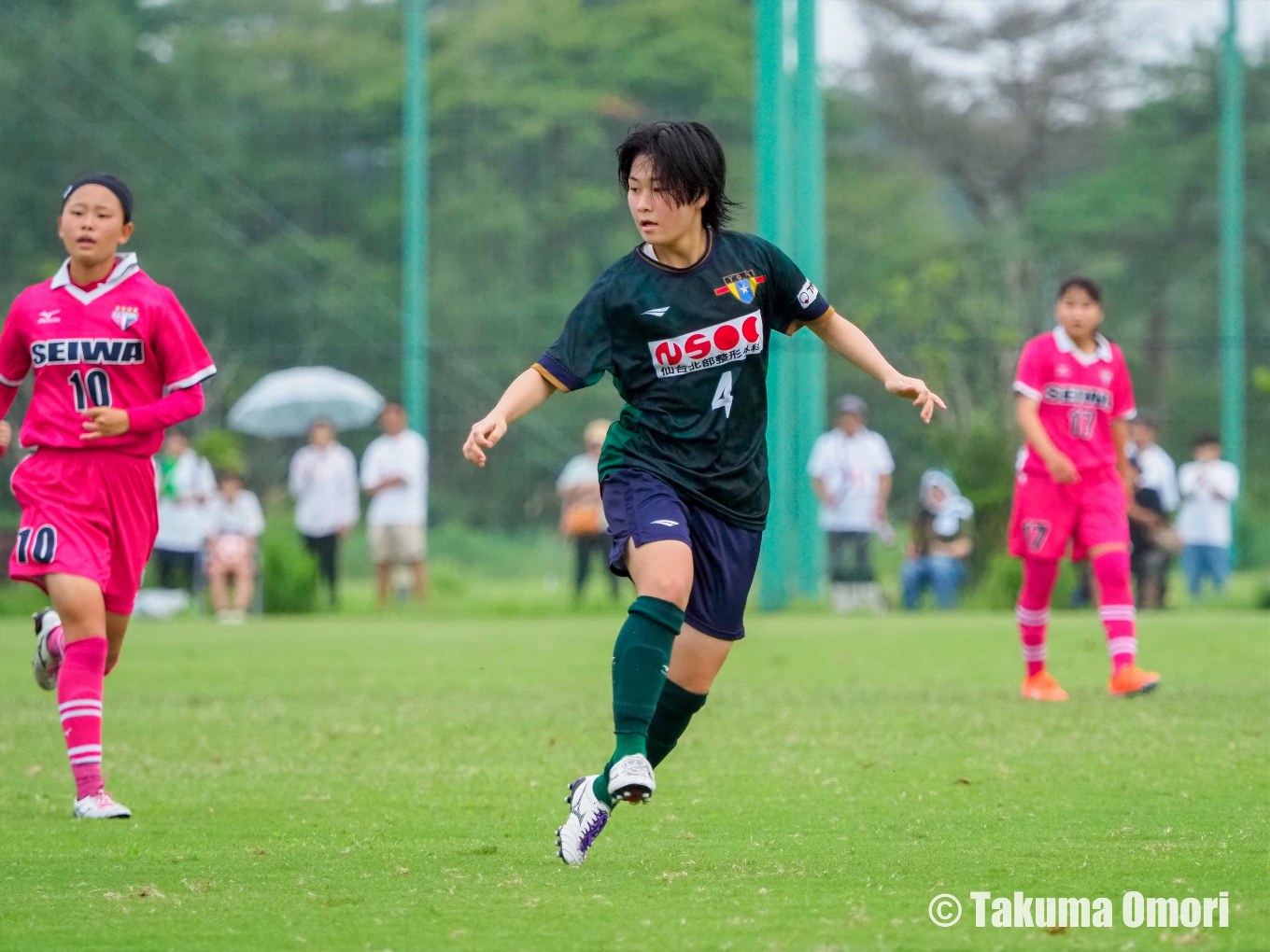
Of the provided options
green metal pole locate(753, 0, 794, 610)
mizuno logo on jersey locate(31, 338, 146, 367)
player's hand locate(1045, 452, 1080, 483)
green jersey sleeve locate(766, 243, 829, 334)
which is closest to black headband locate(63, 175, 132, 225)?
mizuno logo on jersey locate(31, 338, 146, 367)

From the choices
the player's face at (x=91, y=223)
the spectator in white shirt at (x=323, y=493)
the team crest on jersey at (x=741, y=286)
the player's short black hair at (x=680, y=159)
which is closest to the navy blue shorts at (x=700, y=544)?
the team crest on jersey at (x=741, y=286)

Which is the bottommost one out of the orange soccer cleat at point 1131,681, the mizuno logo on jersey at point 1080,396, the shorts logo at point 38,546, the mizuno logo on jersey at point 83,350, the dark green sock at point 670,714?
the orange soccer cleat at point 1131,681

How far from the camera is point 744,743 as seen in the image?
8266 millimetres

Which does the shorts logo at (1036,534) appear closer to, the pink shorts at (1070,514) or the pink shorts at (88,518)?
the pink shorts at (1070,514)

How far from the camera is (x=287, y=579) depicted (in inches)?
778

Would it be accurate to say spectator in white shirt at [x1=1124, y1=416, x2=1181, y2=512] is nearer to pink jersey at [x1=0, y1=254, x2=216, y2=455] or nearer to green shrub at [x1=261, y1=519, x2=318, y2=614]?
green shrub at [x1=261, y1=519, x2=318, y2=614]

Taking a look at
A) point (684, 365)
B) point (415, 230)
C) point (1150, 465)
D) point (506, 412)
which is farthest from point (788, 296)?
point (415, 230)

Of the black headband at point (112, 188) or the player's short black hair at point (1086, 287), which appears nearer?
the black headband at point (112, 188)

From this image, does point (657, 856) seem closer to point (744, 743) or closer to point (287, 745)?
point (744, 743)

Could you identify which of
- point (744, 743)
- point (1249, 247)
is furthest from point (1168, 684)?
point (1249, 247)

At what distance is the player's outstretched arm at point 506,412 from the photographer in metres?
5.14

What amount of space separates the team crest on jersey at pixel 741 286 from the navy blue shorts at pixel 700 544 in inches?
23.3

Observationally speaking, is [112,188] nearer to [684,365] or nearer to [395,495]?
[684,365]

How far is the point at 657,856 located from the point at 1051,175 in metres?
29.3
